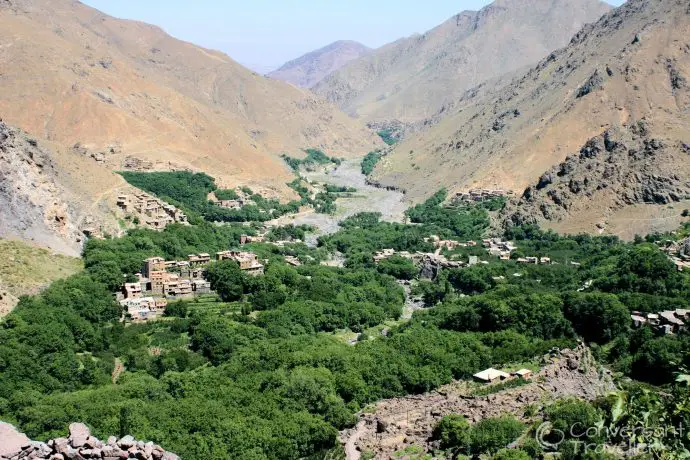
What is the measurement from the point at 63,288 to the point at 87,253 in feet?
33.5

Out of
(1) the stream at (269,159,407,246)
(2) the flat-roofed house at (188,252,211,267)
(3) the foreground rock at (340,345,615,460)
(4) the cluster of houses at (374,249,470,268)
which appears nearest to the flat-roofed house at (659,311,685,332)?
(3) the foreground rock at (340,345,615,460)

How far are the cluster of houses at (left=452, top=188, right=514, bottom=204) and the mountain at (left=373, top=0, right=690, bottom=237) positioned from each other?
73.2 inches

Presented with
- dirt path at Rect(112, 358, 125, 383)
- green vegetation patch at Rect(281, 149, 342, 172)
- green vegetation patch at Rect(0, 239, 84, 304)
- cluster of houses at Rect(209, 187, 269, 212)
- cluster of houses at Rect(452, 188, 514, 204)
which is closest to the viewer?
dirt path at Rect(112, 358, 125, 383)

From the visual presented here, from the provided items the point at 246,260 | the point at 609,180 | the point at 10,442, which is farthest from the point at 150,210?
the point at 10,442

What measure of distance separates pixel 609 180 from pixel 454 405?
56407mm

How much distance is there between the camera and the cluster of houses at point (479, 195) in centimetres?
9044

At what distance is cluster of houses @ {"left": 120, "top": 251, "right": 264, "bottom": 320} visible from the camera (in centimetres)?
4841

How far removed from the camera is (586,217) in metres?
75.4

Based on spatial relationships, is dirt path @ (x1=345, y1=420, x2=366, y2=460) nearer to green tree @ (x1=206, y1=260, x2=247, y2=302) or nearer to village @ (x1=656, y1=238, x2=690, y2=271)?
green tree @ (x1=206, y1=260, x2=247, y2=302)

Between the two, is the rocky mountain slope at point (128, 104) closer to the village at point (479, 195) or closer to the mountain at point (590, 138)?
the village at point (479, 195)

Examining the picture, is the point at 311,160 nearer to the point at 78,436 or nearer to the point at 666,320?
the point at 666,320

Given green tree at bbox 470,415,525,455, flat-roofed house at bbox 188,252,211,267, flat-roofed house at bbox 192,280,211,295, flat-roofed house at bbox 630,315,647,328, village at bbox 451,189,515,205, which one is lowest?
village at bbox 451,189,515,205

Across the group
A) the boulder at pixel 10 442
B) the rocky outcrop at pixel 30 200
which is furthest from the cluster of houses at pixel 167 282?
the boulder at pixel 10 442

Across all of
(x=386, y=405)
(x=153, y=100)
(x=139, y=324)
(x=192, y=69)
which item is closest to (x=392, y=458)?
(x=386, y=405)
